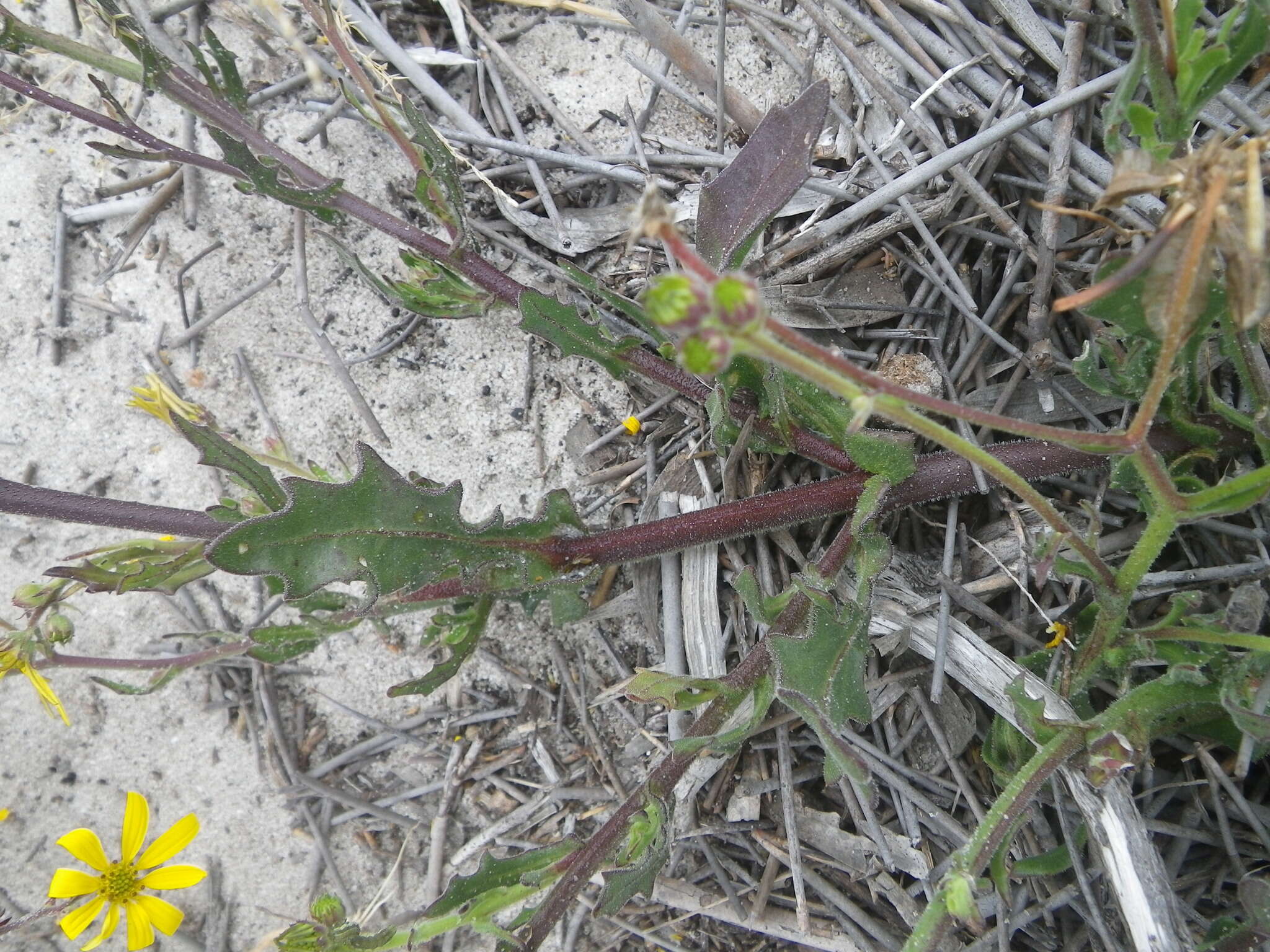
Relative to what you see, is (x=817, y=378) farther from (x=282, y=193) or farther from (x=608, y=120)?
(x=608, y=120)

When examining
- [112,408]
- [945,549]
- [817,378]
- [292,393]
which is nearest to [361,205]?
[292,393]

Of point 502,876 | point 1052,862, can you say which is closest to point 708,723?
point 502,876

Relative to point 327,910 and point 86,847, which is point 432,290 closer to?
point 327,910

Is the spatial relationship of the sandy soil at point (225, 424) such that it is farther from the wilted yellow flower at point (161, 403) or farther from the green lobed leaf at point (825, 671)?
the green lobed leaf at point (825, 671)

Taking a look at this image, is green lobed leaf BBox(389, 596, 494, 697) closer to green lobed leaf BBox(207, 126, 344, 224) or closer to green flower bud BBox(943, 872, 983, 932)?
green lobed leaf BBox(207, 126, 344, 224)

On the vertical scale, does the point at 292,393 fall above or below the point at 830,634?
above
